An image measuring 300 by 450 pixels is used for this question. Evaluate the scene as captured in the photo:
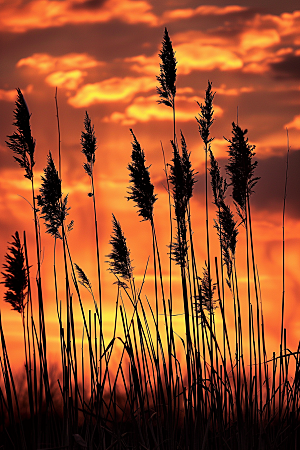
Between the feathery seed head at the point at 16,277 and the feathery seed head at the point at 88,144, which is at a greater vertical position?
the feathery seed head at the point at 88,144

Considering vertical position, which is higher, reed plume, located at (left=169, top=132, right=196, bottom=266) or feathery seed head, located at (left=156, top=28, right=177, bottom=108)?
feathery seed head, located at (left=156, top=28, right=177, bottom=108)

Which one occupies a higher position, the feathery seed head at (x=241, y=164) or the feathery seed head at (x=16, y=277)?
the feathery seed head at (x=241, y=164)

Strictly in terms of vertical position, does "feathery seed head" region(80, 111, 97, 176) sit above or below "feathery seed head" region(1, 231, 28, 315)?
above

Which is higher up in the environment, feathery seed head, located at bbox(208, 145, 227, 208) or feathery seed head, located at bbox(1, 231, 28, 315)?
feathery seed head, located at bbox(208, 145, 227, 208)

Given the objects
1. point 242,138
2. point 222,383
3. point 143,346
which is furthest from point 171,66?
point 222,383

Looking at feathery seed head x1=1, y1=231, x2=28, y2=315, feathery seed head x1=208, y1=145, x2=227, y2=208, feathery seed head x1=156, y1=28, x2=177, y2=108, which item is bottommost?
feathery seed head x1=1, y1=231, x2=28, y2=315

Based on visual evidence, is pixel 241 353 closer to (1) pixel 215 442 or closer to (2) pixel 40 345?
(1) pixel 215 442

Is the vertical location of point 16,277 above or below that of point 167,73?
below

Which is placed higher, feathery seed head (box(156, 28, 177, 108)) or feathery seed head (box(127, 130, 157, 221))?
feathery seed head (box(156, 28, 177, 108))

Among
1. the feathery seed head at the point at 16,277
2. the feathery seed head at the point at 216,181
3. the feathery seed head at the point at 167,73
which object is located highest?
the feathery seed head at the point at 167,73

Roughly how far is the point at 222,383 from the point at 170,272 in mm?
706

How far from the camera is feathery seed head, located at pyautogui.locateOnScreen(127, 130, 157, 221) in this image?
9.88 feet

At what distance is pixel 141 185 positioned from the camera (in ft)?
9.94

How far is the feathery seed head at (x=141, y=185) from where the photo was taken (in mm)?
3012
